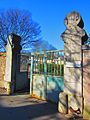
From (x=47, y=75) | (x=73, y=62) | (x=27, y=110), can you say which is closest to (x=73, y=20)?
(x=73, y=62)

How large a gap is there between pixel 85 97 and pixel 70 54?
1699mm

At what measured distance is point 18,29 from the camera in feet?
107

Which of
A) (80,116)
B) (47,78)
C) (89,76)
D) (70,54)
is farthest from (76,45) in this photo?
(47,78)

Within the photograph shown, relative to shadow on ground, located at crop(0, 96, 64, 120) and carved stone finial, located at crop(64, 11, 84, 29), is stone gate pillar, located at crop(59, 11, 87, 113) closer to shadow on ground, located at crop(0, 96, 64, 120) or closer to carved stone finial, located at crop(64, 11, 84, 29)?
carved stone finial, located at crop(64, 11, 84, 29)

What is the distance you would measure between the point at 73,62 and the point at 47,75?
291 centimetres

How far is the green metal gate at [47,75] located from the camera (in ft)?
33.4

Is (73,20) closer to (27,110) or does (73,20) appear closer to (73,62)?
(73,62)

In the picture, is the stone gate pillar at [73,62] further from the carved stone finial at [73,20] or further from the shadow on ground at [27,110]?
the shadow on ground at [27,110]

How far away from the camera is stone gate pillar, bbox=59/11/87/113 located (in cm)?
806

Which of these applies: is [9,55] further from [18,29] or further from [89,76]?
[18,29]

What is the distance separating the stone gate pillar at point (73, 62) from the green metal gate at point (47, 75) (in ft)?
5.06

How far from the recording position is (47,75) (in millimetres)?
10977

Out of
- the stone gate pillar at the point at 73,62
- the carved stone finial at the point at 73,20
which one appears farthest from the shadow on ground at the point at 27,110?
the carved stone finial at the point at 73,20

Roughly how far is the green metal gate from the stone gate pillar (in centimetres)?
154
